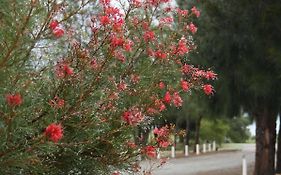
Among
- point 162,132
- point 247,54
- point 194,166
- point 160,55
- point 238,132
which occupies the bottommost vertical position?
point 194,166

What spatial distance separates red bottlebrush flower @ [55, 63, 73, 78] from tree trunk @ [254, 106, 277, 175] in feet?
48.4

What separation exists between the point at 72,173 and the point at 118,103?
2.51 feet

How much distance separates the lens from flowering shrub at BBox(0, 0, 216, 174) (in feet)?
12.6

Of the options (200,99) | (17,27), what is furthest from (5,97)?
(200,99)

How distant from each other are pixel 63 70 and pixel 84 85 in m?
0.58

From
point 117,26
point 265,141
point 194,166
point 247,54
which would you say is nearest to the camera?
point 117,26

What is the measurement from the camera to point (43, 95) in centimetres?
459

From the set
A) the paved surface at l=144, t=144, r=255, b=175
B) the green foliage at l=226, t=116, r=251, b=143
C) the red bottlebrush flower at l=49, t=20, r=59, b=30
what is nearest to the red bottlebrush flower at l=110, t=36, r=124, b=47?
the red bottlebrush flower at l=49, t=20, r=59, b=30

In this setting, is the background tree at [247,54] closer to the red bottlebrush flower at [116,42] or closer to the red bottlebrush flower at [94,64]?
the red bottlebrush flower at [94,64]

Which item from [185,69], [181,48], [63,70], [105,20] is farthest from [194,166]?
[63,70]

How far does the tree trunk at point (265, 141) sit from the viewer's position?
61.7 ft

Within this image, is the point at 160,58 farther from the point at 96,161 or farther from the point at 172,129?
the point at 96,161

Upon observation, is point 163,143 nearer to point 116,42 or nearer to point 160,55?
point 160,55

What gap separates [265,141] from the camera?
19.2 meters
